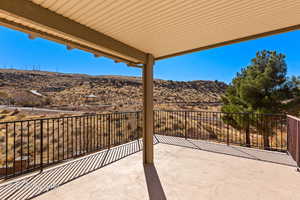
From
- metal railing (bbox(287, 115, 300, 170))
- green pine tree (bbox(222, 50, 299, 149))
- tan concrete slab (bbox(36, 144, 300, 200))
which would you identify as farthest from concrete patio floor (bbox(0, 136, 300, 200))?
green pine tree (bbox(222, 50, 299, 149))

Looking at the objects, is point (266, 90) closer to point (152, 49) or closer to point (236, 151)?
point (236, 151)

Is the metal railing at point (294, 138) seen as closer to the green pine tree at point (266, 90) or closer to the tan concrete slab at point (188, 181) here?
the tan concrete slab at point (188, 181)

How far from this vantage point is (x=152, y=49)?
2.86 metres

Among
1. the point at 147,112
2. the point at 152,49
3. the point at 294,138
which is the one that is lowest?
the point at 294,138

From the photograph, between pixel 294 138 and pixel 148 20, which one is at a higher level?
pixel 148 20

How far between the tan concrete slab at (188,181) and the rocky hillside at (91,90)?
52.7 ft

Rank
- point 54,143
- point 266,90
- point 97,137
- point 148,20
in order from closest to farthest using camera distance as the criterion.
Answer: point 148,20 < point 97,137 < point 266,90 < point 54,143

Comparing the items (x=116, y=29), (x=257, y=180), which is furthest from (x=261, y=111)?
(x=116, y=29)

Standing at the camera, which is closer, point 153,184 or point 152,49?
point 153,184

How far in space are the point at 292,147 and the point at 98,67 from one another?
4430 centimetres

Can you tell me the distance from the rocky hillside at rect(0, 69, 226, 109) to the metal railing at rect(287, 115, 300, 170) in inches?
623

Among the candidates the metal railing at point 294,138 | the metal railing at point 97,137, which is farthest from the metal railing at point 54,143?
the metal railing at point 294,138

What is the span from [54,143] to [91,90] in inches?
697

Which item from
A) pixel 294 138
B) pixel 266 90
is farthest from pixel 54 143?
pixel 266 90
